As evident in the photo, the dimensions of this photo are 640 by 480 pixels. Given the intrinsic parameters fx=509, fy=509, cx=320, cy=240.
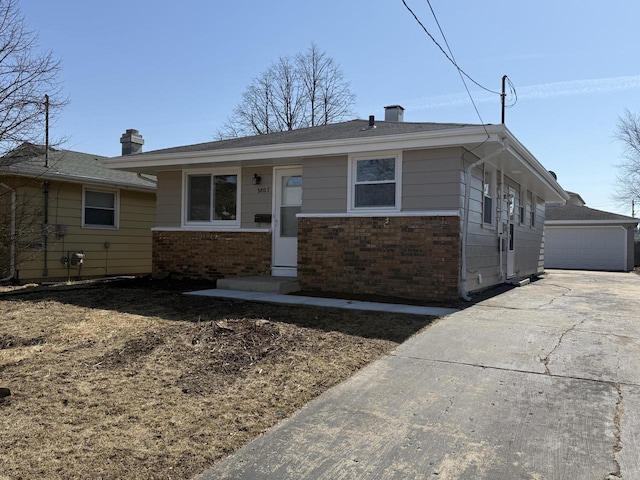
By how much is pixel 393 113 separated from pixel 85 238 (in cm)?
894

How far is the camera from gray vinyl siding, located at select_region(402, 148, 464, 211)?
8.81 m

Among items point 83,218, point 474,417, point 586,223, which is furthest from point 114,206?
point 586,223

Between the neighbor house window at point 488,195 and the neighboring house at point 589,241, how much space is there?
16179mm

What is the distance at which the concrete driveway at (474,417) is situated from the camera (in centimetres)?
298

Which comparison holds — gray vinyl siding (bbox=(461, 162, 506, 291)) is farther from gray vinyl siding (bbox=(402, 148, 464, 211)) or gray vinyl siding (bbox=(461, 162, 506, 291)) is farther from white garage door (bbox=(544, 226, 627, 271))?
white garage door (bbox=(544, 226, 627, 271))

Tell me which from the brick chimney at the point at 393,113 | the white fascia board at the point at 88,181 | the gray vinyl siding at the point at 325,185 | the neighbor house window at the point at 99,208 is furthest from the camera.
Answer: the neighbor house window at the point at 99,208

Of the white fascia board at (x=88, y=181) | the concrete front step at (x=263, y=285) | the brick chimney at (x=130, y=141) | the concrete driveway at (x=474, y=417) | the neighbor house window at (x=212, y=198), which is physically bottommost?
the concrete driveway at (x=474, y=417)

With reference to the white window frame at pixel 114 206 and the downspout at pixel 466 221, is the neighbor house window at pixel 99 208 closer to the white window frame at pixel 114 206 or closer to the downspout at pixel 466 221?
the white window frame at pixel 114 206

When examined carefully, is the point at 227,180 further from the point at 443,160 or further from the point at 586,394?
the point at 586,394

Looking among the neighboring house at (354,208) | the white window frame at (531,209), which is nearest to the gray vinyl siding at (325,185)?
the neighboring house at (354,208)

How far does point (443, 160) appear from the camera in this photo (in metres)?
8.89

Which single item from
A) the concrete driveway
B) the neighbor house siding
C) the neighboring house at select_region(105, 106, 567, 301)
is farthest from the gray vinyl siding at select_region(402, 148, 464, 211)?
the neighbor house siding

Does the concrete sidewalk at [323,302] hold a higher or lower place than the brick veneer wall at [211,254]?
lower

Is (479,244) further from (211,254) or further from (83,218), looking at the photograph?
(83,218)
